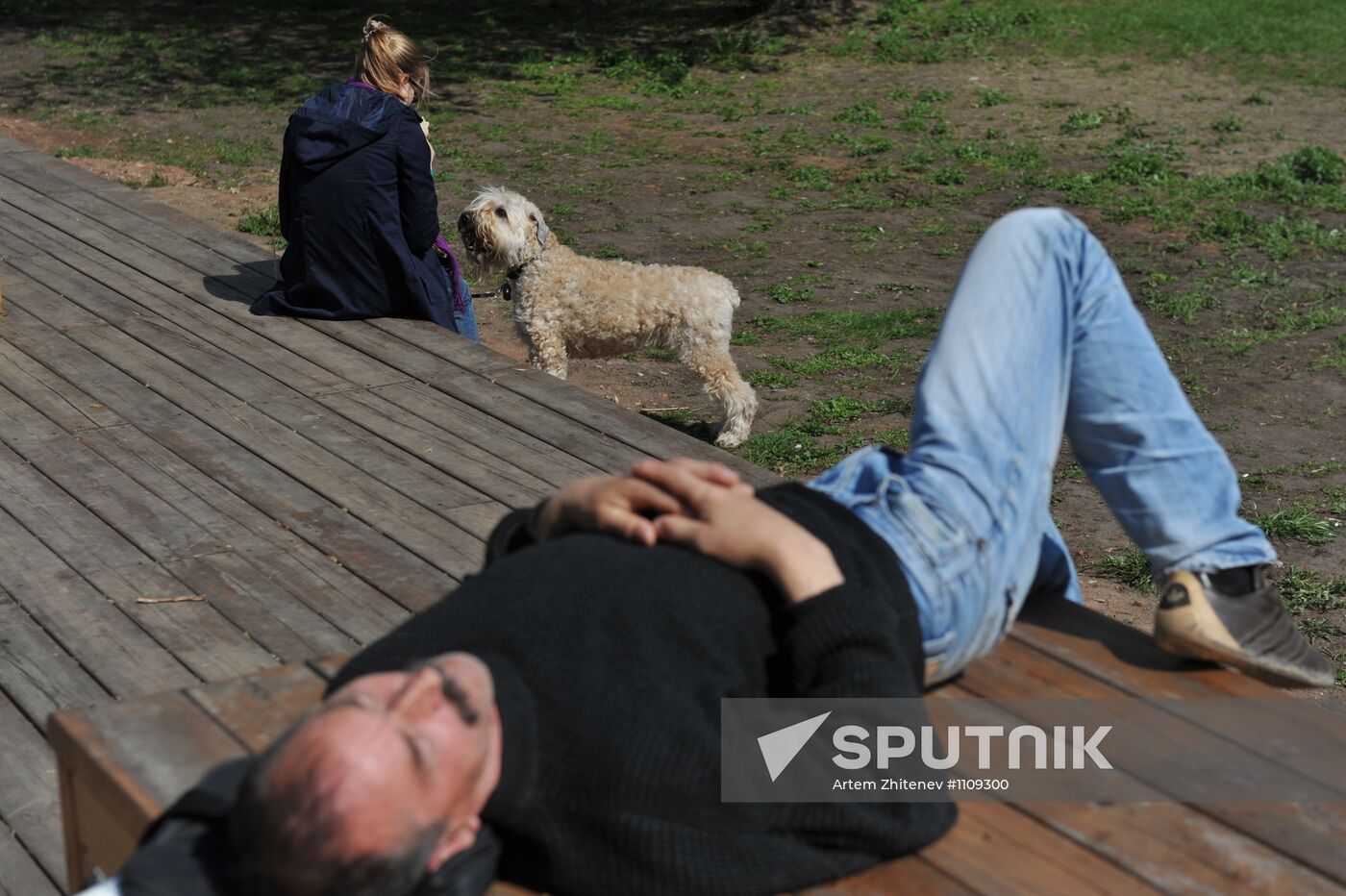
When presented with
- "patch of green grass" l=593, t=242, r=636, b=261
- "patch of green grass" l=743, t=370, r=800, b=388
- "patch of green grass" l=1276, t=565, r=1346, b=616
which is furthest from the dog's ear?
"patch of green grass" l=1276, t=565, r=1346, b=616

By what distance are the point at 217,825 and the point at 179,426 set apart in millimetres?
3298

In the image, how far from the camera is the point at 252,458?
Answer: 4922 mm

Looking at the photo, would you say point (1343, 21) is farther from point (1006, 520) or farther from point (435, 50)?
point (1006, 520)

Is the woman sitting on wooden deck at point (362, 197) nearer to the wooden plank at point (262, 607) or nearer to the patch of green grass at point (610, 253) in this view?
the wooden plank at point (262, 607)

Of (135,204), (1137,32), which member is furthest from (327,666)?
(1137,32)

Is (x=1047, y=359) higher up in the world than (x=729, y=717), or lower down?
higher up

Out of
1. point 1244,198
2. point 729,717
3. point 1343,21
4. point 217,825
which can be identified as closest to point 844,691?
point 729,717

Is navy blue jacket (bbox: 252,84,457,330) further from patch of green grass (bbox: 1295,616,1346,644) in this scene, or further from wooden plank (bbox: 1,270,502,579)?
patch of green grass (bbox: 1295,616,1346,644)

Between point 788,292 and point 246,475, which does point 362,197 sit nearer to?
point 246,475

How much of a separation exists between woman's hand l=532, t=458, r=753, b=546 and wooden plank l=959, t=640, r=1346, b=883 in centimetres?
71

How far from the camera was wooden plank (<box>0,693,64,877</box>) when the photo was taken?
10.2ft

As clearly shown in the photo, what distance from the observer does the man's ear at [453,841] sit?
208 centimetres

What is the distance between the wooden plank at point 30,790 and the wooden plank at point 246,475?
39.6 inches

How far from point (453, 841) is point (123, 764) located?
680 millimetres
